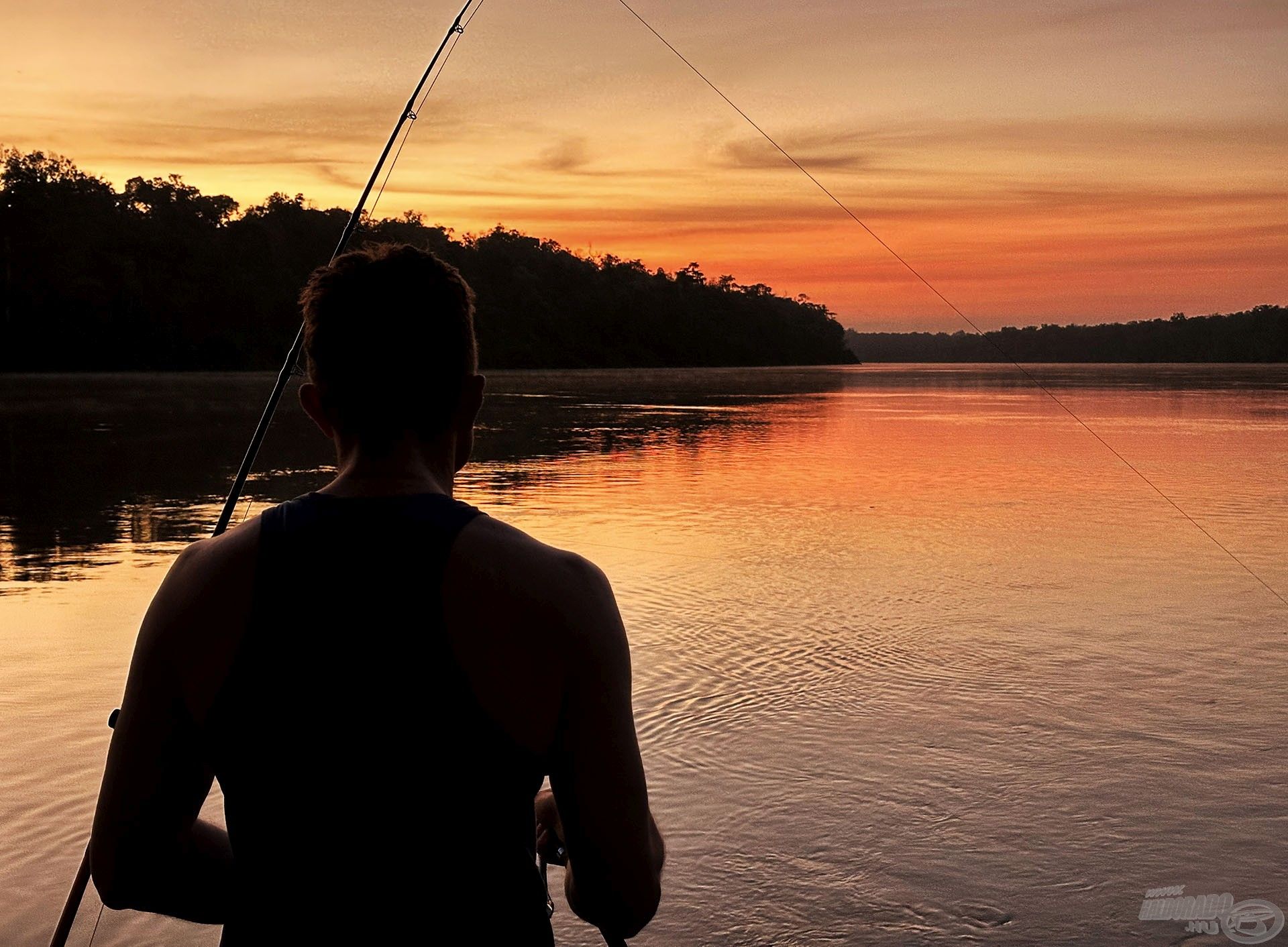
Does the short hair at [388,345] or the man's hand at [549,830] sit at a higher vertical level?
the short hair at [388,345]

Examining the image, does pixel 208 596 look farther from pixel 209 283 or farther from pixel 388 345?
pixel 209 283

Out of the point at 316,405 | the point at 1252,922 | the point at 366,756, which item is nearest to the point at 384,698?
the point at 366,756

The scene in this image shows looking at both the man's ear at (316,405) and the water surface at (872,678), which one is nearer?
the man's ear at (316,405)

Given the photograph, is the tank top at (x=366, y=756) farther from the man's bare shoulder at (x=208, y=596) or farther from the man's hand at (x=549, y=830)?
the man's hand at (x=549, y=830)

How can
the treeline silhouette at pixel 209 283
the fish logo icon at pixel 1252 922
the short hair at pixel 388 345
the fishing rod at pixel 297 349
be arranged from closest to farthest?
the short hair at pixel 388 345 → the fishing rod at pixel 297 349 → the fish logo icon at pixel 1252 922 → the treeline silhouette at pixel 209 283

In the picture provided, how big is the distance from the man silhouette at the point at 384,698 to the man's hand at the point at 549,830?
0.08 meters

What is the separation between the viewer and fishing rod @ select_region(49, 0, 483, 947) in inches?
78.7

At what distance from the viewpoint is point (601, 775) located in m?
1.36

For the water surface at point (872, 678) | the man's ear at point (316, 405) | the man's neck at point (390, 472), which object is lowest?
the water surface at point (872, 678)

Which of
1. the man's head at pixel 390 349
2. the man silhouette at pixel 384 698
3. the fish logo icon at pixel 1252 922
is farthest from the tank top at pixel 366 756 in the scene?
the fish logo icon at pixel 1252 922

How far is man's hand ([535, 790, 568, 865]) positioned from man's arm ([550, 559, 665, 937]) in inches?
4.3

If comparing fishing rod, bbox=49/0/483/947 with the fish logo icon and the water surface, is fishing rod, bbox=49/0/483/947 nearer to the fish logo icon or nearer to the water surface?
the water surface

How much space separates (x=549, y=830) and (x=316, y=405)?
0.58m

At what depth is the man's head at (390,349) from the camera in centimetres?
140
